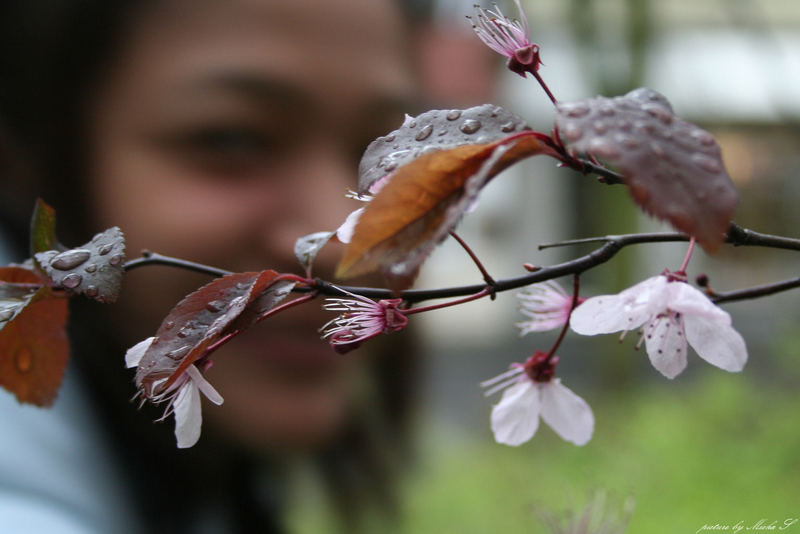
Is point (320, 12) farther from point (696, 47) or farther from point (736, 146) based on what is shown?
point (696, 47)

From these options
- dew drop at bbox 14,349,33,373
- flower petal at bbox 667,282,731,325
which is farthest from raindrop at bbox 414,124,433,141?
dew drop at bbox 14,349,33,373

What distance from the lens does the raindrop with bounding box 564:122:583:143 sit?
0.68 feet

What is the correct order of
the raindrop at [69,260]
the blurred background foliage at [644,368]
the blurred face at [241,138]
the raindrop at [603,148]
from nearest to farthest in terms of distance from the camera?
the raindrop at [603,148] < the raindrop at [69,260] < the blurred face at [241,138] < the blurred background foliage at [644,368]

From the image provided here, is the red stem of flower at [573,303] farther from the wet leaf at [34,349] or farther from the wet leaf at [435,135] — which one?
the wet leaf at [34,349]

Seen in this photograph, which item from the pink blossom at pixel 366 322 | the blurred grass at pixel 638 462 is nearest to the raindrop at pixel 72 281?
the pink blossom at pixel 366 322

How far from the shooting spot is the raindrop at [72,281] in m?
0.29

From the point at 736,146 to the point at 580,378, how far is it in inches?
52.7

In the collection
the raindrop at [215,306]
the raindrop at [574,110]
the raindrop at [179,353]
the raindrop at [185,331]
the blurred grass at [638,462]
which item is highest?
the raindrop at [574,110]

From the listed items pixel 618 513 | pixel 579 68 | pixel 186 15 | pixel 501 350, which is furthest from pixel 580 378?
pixel 618 513

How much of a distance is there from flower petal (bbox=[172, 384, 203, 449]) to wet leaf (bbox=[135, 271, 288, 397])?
1 cm

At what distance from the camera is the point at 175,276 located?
0.94 meters

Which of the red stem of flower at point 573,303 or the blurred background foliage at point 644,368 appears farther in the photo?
the blurred background foliage at point 644,368

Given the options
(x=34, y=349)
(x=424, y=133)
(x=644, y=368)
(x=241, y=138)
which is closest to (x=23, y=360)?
(x=34, y=349)

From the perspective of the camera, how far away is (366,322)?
31 cm
